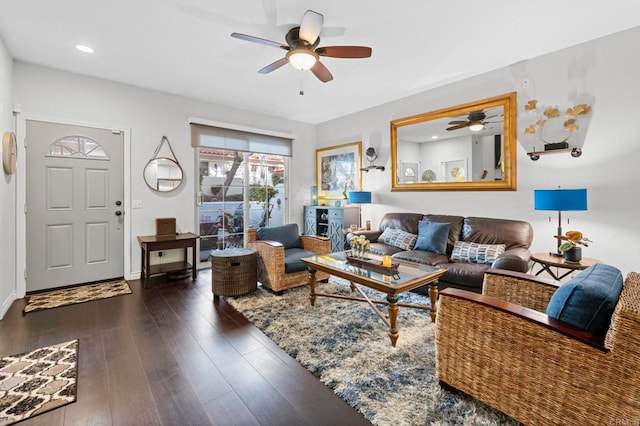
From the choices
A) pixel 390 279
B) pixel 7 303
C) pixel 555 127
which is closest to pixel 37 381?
pixel 7 303

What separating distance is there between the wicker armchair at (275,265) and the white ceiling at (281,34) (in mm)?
2173

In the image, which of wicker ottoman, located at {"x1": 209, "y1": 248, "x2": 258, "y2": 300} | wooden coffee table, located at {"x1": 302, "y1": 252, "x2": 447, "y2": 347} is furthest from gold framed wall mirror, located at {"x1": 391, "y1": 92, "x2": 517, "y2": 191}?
wicker ottoman, located at {"x1": 209, "y1": 248, "x2": 258, "y2": 300}

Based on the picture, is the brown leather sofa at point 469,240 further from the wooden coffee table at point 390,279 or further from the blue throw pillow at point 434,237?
the wooden coffee table at point 390,279

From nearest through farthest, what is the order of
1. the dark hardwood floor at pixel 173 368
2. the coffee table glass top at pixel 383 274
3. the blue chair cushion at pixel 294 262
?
the dark hardwood floor at pixel 173 368 < the coffee table glass top at pixel 383 274 < the blue chair cushion at pixel 294 262

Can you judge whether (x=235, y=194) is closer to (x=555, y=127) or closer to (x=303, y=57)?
(x=303, y=57)

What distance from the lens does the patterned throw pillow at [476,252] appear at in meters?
3.21

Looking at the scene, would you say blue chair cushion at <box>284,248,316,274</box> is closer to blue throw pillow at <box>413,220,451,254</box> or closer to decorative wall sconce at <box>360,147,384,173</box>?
blue throw pillow at <box>413,220,451,254</box>

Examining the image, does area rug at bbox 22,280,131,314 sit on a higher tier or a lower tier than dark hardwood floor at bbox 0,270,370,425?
higher

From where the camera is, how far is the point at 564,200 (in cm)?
274

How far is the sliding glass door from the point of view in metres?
4.97

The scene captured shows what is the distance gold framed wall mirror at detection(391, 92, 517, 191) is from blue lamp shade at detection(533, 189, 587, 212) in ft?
2.46

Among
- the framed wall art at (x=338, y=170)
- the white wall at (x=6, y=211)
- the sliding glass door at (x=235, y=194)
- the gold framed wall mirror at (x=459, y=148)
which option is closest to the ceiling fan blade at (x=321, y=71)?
the gold framed wall mirror at (x=459, y=148)

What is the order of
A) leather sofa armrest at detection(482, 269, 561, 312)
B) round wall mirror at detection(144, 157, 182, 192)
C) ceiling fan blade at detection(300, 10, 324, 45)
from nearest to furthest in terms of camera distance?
leather sofa armrest at detection(482, 269, 561, 312), ceiling fan blade at detection(300, 10, 324, 45), round wall mirror at detection(144, 157, 182, 192)

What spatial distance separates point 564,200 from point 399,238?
1863 mm
